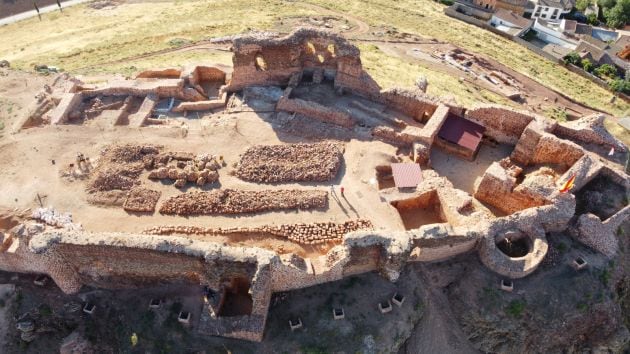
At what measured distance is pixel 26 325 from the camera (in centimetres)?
2241

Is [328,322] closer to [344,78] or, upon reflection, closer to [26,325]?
[26,325]

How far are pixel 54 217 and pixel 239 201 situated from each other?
10548 millimetres

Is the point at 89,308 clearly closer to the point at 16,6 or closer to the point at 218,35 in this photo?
the point at 218,35

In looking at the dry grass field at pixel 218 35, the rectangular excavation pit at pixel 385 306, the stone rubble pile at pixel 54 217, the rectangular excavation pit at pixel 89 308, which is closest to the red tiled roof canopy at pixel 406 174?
the rectangular excavation pit at pixel 385 306

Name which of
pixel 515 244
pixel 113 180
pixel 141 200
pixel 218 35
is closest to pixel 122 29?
pixel 218 35

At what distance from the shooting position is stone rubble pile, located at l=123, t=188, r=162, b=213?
2640 centimetres

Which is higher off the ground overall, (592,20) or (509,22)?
(509,22)

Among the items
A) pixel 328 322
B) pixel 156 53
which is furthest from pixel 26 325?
pixel 156 53

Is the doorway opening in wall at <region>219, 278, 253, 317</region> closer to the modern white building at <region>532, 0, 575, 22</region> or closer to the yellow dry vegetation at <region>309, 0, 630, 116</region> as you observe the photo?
the yellow dry vegetation at <region>309, 0, 630, 116</region>

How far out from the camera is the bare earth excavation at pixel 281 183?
22172mm

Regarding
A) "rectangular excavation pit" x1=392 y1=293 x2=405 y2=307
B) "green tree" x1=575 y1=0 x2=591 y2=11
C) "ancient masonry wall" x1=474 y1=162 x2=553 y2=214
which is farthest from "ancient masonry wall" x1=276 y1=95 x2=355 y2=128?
"green tree" x1=575 y1=0 x2=591 y2=11

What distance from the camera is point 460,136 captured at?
103 ft

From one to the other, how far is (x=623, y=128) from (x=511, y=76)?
12.5 m

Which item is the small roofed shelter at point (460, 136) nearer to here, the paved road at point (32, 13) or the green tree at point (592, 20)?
the green tree at point (592, 20)
